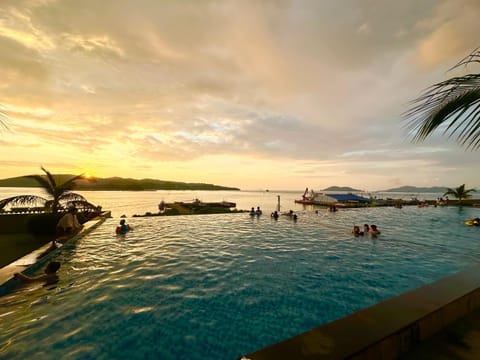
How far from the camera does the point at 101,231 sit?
17844mm

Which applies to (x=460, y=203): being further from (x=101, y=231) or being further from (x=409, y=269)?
(x=101, y=231)

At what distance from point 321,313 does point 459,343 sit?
4.63m

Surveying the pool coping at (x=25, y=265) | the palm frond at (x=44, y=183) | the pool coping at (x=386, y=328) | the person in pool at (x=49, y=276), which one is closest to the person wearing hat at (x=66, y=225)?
the pool coping at (x=25, y=265)

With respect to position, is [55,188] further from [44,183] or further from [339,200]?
[339,200]

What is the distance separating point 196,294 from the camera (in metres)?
7.80

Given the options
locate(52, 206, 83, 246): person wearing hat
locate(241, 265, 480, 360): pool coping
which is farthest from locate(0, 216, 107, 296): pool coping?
locate(241, 265, 480, 360): pool coping

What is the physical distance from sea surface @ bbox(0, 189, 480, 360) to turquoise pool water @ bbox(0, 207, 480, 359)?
34 mm

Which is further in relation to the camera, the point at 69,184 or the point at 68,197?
the point at 68,197

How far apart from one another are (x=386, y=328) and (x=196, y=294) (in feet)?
21.8

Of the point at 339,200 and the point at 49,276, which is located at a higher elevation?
the point at 339,200

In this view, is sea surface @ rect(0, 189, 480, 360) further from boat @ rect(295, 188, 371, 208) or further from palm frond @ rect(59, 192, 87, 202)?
boat @ rect(295, 188, 371, 208)

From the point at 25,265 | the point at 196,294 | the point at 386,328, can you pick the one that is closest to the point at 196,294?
the point at 196,294

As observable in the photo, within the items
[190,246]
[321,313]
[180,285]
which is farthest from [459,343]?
[190,246]

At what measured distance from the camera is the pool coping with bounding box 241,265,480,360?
7.54 feet
